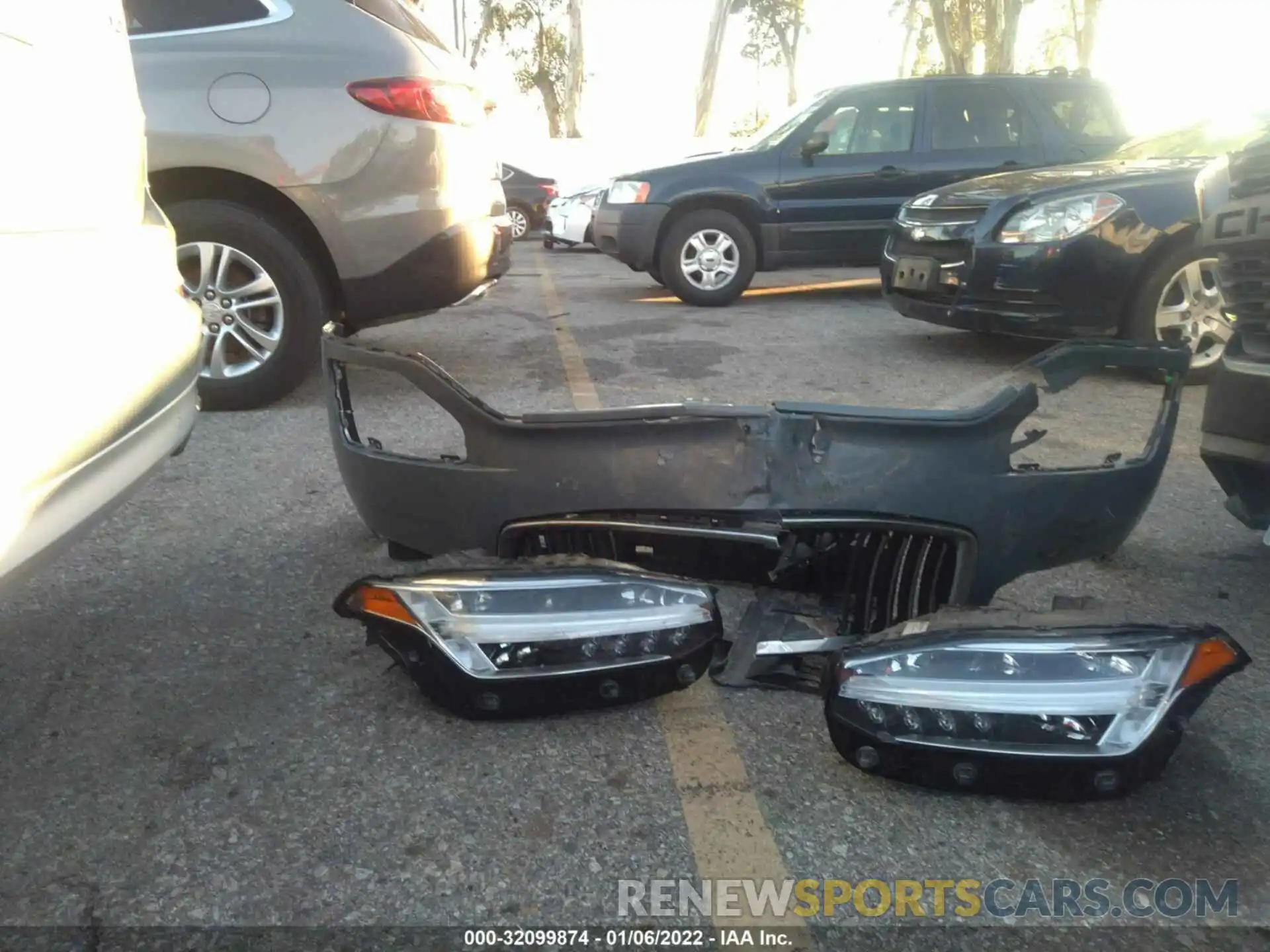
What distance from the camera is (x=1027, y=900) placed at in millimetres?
1742

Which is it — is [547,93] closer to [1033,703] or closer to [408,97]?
[408,97]

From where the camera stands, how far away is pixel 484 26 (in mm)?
35031

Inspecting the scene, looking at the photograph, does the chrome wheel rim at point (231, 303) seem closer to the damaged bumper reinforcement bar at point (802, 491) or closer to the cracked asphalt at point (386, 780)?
the cracked asphalt at point (386, 780)

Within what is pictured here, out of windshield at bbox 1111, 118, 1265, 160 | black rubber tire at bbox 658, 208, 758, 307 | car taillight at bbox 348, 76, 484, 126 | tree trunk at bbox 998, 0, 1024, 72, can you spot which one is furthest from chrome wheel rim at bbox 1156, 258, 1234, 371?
tree trunk at bbox 998, 0, 1024, 72

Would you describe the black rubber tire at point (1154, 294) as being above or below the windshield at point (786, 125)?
below

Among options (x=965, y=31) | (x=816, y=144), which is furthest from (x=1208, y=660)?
(x=965, y=31)

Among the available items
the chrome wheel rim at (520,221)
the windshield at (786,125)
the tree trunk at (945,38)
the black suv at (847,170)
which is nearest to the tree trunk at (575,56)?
the tree trunk at (945,38)

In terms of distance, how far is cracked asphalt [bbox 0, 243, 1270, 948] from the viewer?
1753 millimetres

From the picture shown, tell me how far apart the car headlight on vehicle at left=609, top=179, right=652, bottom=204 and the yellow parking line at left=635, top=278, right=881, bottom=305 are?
2.84 feet

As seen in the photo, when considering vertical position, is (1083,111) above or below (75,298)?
above

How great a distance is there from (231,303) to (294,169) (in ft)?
2.19

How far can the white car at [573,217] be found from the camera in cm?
1378

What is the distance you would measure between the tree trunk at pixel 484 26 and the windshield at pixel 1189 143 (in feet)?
102

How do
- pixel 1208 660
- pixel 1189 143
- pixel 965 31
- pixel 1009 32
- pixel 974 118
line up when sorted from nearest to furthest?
pixel 1208 660, pixel 1189 143, pixel 974 118, pixel 1009 32, pixel 965 31
